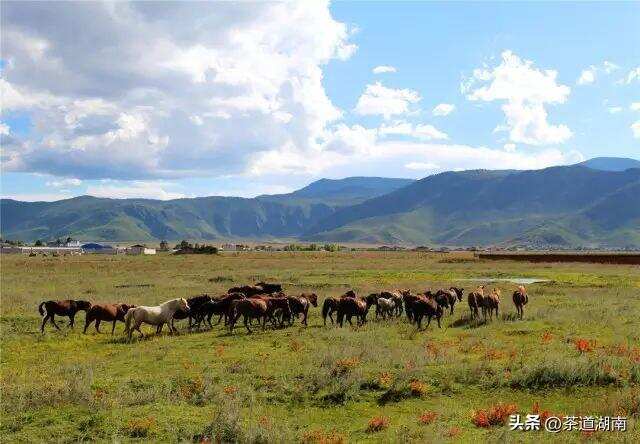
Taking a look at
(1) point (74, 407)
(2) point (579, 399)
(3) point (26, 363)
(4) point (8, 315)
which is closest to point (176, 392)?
(1) point (74, 407)

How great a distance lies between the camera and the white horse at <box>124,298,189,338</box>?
23.6m

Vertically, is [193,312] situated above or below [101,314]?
below

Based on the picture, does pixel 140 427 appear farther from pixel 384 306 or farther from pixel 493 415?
pixel 384 306

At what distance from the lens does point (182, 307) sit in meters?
25.3

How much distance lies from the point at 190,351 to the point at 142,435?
866 centimetres

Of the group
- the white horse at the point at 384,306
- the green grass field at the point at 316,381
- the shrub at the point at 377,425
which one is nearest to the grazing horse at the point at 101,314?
the green grass field at the point at 316,381

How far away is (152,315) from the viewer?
78.9ft

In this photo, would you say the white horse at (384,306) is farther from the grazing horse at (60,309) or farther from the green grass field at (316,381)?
the grazing horse at (60,309)

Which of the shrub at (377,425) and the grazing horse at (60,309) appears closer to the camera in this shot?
the shrub at (377,425)

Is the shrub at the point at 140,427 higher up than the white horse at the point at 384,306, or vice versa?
the white horse at the point at 384,306

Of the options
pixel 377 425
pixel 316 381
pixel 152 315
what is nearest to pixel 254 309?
pixel 152 315

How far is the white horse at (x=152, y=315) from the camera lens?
77.5 ft

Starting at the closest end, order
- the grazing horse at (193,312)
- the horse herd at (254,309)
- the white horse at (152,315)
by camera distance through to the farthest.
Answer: the white horse at (152,315), the horse herd at (254,309), the grazing horse at (193,312)

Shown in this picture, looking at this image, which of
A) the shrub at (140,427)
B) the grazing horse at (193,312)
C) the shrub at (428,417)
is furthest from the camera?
the grazing horse at (193,312)
